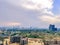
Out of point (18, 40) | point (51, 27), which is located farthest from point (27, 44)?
point (51, 27)

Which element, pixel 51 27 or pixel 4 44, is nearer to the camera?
pixel 4 44

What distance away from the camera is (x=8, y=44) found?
7.25m

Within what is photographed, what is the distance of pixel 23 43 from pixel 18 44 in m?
0.18

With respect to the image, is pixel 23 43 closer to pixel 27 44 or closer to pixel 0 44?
pixel 27 44

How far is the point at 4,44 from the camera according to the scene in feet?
23.5

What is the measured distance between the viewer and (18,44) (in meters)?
7.22

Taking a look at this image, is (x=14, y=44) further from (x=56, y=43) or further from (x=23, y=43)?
(x=56, y=43)

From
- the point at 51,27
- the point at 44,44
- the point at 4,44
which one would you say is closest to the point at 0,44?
the point at 4,44

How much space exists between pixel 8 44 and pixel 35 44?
3.33 ft

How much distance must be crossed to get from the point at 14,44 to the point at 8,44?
217 millimetres

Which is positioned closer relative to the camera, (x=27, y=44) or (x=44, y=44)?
(x=27, y=44)

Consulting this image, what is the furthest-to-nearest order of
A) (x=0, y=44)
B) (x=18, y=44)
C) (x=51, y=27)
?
(x=51, y=27) → (x=18, y=44) → (x=0, y=44)

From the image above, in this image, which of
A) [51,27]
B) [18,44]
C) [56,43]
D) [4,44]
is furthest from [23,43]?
[51,27]

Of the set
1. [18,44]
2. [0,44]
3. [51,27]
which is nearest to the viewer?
[0,44]
